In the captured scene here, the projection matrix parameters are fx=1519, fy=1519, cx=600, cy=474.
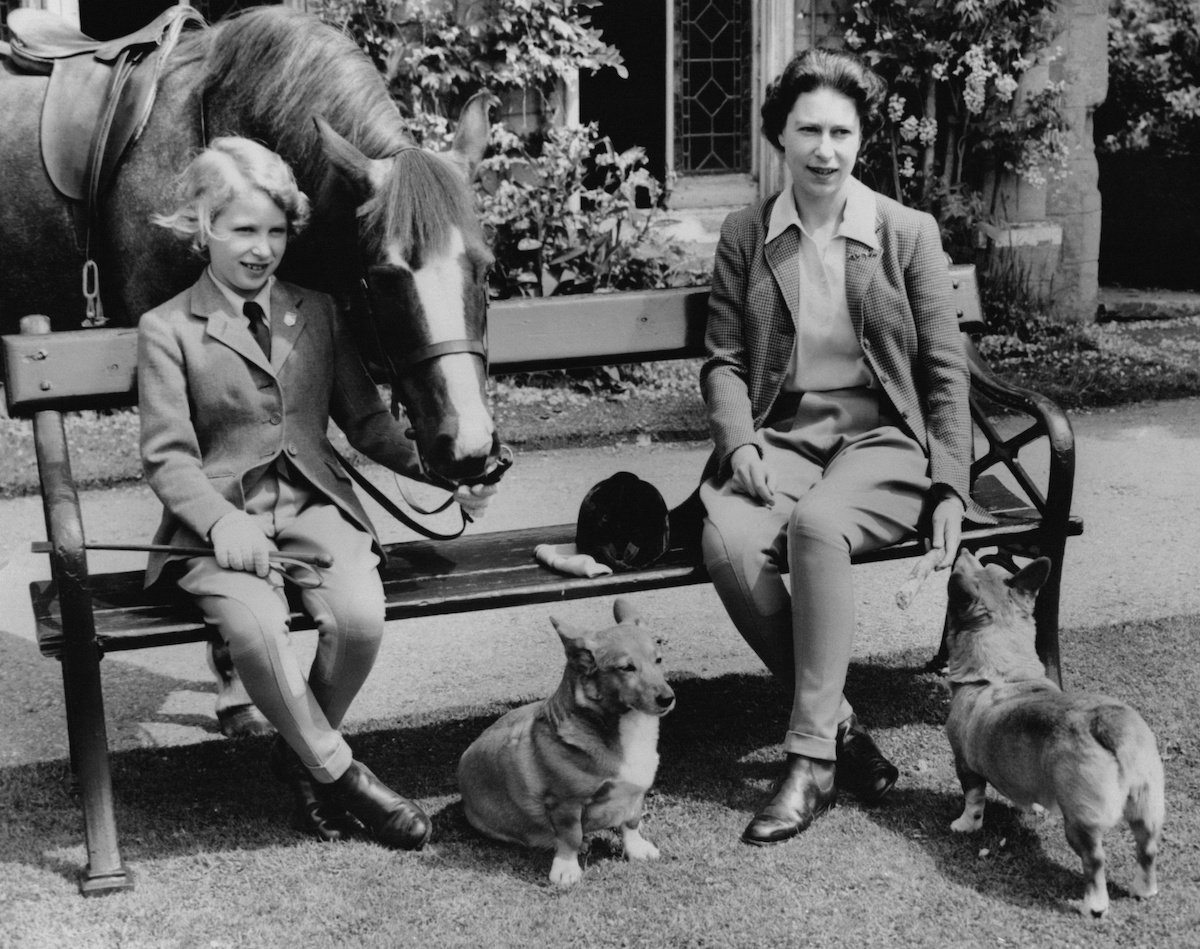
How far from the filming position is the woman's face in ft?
12.7

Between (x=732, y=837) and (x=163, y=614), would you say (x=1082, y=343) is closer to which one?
(x=732, y=837)

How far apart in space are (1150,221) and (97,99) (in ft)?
33.1

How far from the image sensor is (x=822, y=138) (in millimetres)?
3893

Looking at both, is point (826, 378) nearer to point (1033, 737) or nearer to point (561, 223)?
point (1033, 737)

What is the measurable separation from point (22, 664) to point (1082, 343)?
6765 mm

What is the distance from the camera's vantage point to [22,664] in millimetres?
5000

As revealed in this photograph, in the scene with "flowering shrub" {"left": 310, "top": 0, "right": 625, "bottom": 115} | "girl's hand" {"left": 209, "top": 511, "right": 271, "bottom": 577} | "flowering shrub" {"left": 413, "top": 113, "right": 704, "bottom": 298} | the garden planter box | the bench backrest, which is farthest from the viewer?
the garden planter box

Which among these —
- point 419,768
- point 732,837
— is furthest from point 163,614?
point 732,837

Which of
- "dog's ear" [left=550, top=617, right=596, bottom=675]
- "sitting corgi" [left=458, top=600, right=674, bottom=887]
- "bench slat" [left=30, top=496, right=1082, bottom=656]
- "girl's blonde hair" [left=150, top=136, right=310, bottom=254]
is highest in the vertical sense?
"girl's blonde hair" [left=150, top=136, right=310, bottom=254]

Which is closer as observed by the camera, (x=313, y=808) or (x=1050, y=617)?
(x=313, y=808)

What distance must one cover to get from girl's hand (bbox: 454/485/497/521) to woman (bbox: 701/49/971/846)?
1.89 feet

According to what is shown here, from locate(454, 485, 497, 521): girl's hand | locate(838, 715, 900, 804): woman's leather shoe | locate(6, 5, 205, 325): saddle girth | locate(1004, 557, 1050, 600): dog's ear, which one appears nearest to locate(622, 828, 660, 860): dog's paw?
locate(838, 715, 900, 804): woman's leather shoe

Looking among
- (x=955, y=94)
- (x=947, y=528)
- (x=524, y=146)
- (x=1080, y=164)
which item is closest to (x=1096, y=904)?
(x=947, y=528)

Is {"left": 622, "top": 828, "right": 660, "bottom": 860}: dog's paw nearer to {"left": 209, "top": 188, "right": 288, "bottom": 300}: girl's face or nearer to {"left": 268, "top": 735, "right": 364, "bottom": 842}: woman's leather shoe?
{"left": 268, "top": 735, "right": 364, "bottom": 842}: woman's leather shoe
